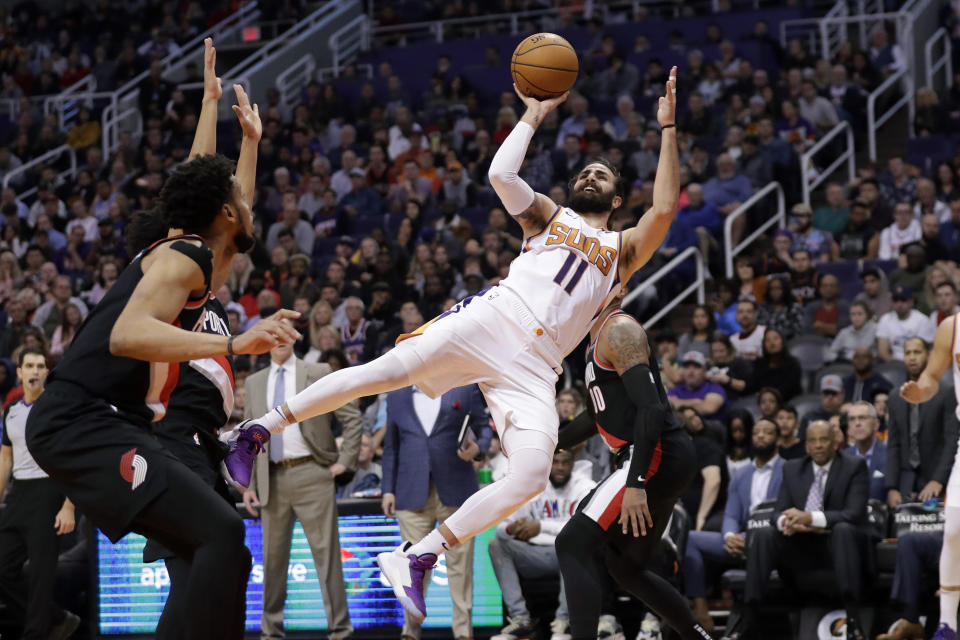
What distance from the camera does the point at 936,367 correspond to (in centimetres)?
778

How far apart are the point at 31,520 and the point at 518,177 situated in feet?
19.4

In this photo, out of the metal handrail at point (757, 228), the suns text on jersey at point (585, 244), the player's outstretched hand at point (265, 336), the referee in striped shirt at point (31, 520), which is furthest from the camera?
the metal handrail at point (757, 228)

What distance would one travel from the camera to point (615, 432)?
691 centimetres

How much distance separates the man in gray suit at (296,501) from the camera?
10.3 m

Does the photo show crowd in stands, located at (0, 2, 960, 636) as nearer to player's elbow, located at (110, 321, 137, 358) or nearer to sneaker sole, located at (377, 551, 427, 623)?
sneaker sole, located at (377, 551, 427, 623)

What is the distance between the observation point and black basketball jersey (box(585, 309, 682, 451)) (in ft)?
22.6

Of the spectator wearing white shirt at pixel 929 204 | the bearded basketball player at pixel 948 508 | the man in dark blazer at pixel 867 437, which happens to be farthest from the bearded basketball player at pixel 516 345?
the spectator wearing white shirt at pixel 929 204

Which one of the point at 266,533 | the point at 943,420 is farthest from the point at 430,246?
the point at 943,420

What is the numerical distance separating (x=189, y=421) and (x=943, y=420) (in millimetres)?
6441

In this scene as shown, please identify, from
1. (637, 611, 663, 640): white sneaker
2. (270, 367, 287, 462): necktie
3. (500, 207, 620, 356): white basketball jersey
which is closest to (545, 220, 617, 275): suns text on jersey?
(500, 207, 620, 356): white basketball jersey

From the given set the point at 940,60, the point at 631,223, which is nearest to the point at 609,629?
the point at 631,223

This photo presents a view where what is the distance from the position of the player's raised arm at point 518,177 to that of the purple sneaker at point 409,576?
1744 mm

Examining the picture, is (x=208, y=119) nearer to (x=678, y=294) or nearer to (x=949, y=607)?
(x=949, y=607)

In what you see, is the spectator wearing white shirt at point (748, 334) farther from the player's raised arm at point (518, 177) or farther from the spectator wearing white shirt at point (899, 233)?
the player's raised arm at point (518, 177)
